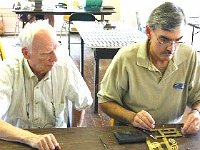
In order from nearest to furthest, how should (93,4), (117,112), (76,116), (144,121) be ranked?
1. (144,121)
2. (117,112)
3. (76,116)
4. (93,4)

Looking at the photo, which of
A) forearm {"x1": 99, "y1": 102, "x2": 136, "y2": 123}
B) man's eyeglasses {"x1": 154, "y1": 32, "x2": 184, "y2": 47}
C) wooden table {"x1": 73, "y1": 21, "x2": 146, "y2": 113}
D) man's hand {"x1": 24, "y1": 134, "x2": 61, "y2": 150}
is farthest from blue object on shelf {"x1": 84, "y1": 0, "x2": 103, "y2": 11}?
man's hand {"x1": 24, "y1": 134, "x2": 61, "y2": 150}

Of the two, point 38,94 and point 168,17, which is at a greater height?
point 168,17

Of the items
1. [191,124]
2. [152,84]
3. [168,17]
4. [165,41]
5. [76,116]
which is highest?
[168,17]

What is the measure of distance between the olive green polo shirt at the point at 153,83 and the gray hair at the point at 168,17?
0.84 feet

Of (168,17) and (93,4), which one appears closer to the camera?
(168,17)

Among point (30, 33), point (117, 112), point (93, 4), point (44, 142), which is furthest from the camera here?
point (93, 4)

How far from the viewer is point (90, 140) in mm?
1411

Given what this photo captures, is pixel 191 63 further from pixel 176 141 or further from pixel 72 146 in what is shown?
pixel 72 146

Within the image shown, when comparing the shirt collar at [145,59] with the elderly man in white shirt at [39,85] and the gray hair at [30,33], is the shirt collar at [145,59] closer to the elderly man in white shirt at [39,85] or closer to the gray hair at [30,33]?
the elderly man in white shirt at [39,85]

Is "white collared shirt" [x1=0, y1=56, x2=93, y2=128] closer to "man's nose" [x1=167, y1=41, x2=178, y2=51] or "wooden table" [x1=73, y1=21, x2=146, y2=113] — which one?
"man's nose" [x1=167, y1=41, x2=178, y2=51]

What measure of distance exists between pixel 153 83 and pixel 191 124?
0.33 m

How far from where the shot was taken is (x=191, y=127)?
152cm

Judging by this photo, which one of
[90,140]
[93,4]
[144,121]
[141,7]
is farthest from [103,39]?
[141,7]

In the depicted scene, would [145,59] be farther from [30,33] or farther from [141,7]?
[141,7]
